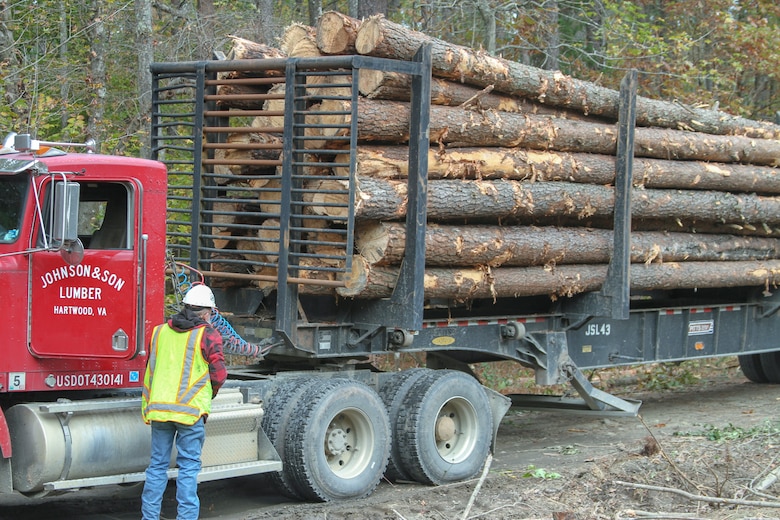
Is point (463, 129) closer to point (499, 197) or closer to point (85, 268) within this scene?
point (499, 197)

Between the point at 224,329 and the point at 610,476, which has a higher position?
the point at 224,329

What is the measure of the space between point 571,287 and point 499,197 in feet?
5.11

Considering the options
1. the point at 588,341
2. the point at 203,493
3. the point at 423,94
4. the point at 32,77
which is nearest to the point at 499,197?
the point at 423,94

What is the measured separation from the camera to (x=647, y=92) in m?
22.5

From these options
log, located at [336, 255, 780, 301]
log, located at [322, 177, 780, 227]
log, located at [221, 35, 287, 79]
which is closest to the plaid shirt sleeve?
log, located at [336, 255, 780, 301]

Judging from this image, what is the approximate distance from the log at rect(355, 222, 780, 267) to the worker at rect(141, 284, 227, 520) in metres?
1.99

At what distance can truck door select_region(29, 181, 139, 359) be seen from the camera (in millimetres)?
7355

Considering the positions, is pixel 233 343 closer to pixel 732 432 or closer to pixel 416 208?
pixel 416 208

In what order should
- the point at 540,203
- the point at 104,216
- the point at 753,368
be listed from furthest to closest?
the point at 753,368 < the point at 540,203 < the point at 104,216

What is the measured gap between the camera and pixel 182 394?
23.1ft

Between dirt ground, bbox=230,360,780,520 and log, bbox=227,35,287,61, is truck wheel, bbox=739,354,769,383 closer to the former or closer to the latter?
dirt ground, bbox=230,360,780,520

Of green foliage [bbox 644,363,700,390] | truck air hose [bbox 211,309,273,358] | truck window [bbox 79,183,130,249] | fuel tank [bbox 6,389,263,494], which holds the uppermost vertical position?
truck window [bbox 79,183,130,249]

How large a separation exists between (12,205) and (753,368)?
491 inches

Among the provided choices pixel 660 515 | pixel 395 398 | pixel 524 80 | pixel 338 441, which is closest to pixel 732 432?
pixel 395 398
